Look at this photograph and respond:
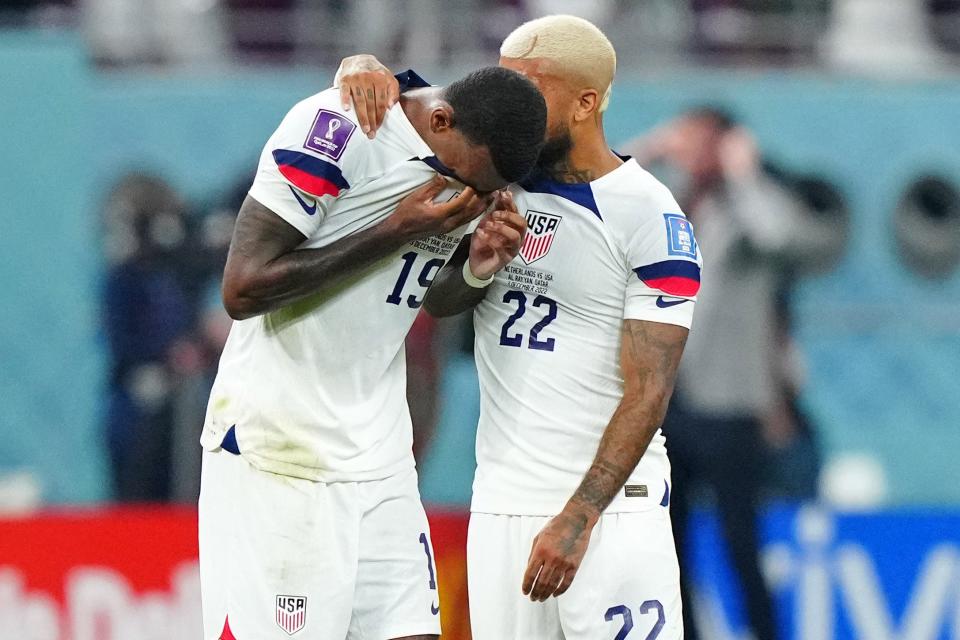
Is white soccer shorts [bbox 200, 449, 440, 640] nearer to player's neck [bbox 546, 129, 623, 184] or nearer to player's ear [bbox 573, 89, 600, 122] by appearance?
player's neck [bbox 546, 129, 623, 184]

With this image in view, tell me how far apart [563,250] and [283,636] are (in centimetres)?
120

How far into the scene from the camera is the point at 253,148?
32.2 ft

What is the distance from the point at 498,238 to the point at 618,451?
24.2 inches

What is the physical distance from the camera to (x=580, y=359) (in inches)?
157

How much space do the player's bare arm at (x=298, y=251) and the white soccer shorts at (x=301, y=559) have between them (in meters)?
0.44

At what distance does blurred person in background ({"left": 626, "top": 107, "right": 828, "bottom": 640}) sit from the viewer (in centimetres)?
615

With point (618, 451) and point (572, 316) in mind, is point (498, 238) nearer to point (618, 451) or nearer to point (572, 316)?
point (572, 316)

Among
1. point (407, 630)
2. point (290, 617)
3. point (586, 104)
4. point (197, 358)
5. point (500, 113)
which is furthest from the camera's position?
point (197, 358)

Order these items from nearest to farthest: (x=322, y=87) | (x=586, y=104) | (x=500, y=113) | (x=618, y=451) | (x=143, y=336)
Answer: (x=500, y=113) → (x=618, y=451) → (x=586, y=104) → (x=143, y=336) → (x=322, y=87)

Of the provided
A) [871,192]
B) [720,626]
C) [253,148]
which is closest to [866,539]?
[720,626]

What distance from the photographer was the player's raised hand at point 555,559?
3.73 metres

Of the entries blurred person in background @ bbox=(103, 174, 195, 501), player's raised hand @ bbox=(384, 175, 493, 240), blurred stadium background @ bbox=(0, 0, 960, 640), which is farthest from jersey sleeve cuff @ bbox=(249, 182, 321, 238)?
blurred person in background @ bbox=(103, 174, 195, 501)

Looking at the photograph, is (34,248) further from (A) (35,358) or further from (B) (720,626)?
(B) (720,626)

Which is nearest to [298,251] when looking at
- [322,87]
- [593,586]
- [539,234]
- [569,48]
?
[539,234]
